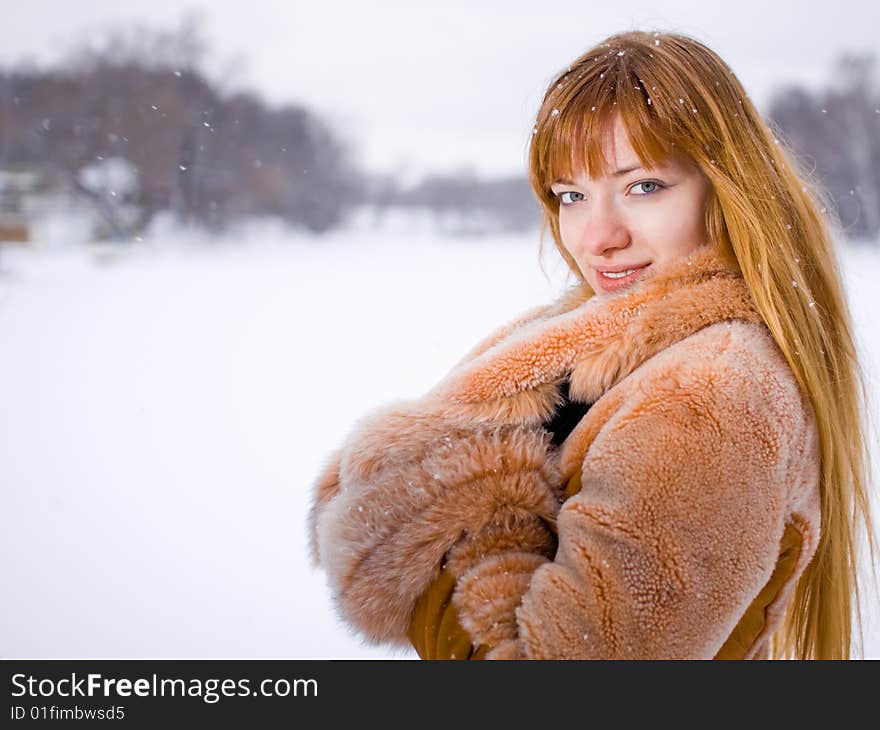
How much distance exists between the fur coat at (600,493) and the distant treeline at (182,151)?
13.9 ft

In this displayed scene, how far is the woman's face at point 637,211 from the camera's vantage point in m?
0.90

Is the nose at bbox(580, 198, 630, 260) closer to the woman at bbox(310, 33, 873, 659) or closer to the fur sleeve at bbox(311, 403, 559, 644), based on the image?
the woman at bbox(310, 33, 873, 659)

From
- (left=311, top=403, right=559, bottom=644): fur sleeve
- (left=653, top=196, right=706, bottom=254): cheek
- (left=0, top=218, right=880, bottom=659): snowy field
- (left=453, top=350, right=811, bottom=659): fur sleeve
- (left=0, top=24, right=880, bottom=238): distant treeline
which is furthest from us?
(left=0, top=24, right=880, bottom=238): distant treeline

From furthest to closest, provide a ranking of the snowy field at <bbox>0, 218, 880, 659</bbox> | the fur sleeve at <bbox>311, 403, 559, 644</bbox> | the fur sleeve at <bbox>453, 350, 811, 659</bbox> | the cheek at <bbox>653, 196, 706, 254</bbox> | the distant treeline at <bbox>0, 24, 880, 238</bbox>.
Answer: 1. the distant treeline at <bbox>0, 24, 880, 238</bbox>
2. the snowy field at <bbox>0, 218, 880, 659</bbox>
3. the cheek at <bbox>653, 196, 706, 254</bbox>
4. the fur sleeve at <bbox>311, 403, 559, 644</bbox>
5. the fur sleeve at <bbox>453, 350, 811, 659</bbox>

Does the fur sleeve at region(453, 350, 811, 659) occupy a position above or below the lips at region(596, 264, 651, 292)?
below

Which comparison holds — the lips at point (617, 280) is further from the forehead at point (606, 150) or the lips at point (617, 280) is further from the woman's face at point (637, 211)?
the forehead at point (606, 150)

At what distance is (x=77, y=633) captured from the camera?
7.10ft

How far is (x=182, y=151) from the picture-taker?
621 cm

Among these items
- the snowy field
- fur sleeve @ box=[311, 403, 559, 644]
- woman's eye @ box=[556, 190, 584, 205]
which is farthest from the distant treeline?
fur sleeve @ box=[311, 403, 559, 644]

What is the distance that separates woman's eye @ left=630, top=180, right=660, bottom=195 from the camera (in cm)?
91

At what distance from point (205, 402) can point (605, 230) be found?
3.20 metres

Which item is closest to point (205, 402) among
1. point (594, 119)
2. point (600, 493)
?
point (594, 119)

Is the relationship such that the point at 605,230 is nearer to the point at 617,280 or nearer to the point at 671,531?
the point at 617,280
